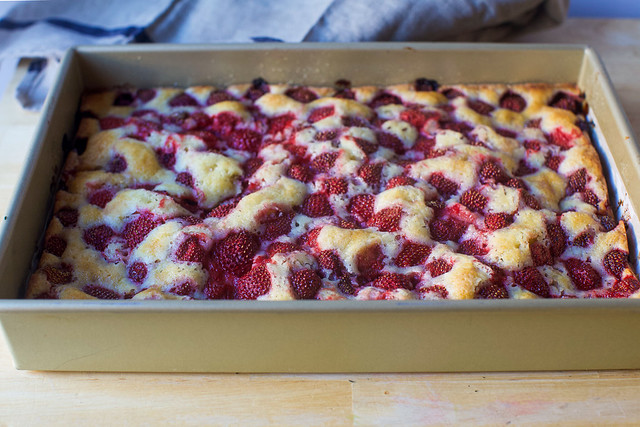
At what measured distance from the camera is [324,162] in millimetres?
1505

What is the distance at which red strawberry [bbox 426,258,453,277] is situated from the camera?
4.24ft

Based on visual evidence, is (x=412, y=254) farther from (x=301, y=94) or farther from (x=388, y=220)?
Result: (x=301, y=94)

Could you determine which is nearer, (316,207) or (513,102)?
(316,207)

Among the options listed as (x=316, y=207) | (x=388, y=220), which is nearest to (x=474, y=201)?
(x=388, y=220)

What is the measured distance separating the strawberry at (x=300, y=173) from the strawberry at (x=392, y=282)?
0.98 ft

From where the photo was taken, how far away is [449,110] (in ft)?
5.50

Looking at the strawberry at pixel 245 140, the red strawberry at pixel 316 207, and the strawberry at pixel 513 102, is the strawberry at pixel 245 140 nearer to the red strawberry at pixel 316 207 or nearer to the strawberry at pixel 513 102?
the red strawberry at pixel 316 207

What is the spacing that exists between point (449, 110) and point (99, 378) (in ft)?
3.11

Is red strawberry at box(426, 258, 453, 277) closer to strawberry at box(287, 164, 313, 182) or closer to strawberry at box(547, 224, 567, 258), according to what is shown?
strawberry at box(547, 224, 567, 258)

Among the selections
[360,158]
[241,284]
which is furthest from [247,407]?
[360,158]

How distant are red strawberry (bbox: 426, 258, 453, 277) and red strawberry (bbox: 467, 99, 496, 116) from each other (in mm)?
507

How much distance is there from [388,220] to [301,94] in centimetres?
47

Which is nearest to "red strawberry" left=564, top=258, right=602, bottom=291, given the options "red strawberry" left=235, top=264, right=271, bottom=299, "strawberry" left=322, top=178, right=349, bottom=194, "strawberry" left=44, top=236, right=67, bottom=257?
"strawberry" left=322, top=178, right=349, bottom=194

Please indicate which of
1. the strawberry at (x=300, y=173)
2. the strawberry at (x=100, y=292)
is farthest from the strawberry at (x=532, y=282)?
the strawberry at (x=100, y=292)
